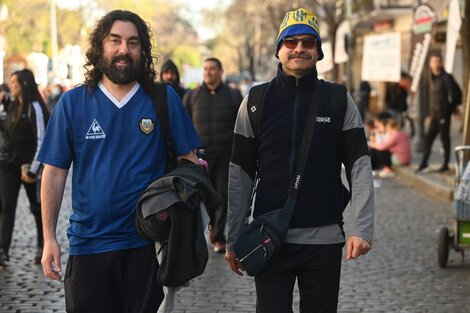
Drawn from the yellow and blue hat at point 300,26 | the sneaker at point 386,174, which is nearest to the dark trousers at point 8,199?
the yellow and blue hat at point 300,26

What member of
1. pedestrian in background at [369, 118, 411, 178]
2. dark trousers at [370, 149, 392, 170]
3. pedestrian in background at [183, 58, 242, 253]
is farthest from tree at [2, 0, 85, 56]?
pedestrian in background at [183, 58, 242, 253]

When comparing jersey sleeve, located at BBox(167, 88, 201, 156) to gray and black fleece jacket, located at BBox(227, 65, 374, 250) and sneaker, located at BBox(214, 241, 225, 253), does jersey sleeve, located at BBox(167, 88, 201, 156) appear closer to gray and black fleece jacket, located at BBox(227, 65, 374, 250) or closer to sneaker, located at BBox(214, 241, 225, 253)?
gray and black fleece jacket, located at BBox(227, 65, 374, 250)

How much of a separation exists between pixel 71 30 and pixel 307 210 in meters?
70.2

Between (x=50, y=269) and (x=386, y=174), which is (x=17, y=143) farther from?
(x=386, y=174)

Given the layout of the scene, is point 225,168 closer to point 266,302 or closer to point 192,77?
point 266,302

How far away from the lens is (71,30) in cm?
7275

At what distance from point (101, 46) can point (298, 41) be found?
2.89 ft

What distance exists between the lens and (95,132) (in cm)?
418

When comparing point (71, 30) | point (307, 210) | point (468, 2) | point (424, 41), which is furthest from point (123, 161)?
point (71, 30)

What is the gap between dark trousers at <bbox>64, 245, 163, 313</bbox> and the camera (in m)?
4.15

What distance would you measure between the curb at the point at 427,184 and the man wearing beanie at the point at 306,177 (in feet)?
31.0

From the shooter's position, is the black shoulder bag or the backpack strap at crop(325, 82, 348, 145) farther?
the backpack strap at crop(325, 82, 348, 145)

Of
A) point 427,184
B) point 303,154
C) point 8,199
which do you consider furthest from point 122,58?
point 427,184

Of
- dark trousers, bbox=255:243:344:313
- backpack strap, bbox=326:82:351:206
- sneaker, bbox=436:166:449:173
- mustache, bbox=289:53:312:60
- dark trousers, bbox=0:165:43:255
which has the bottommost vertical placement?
sneaker, bbox=436:166:449:173
